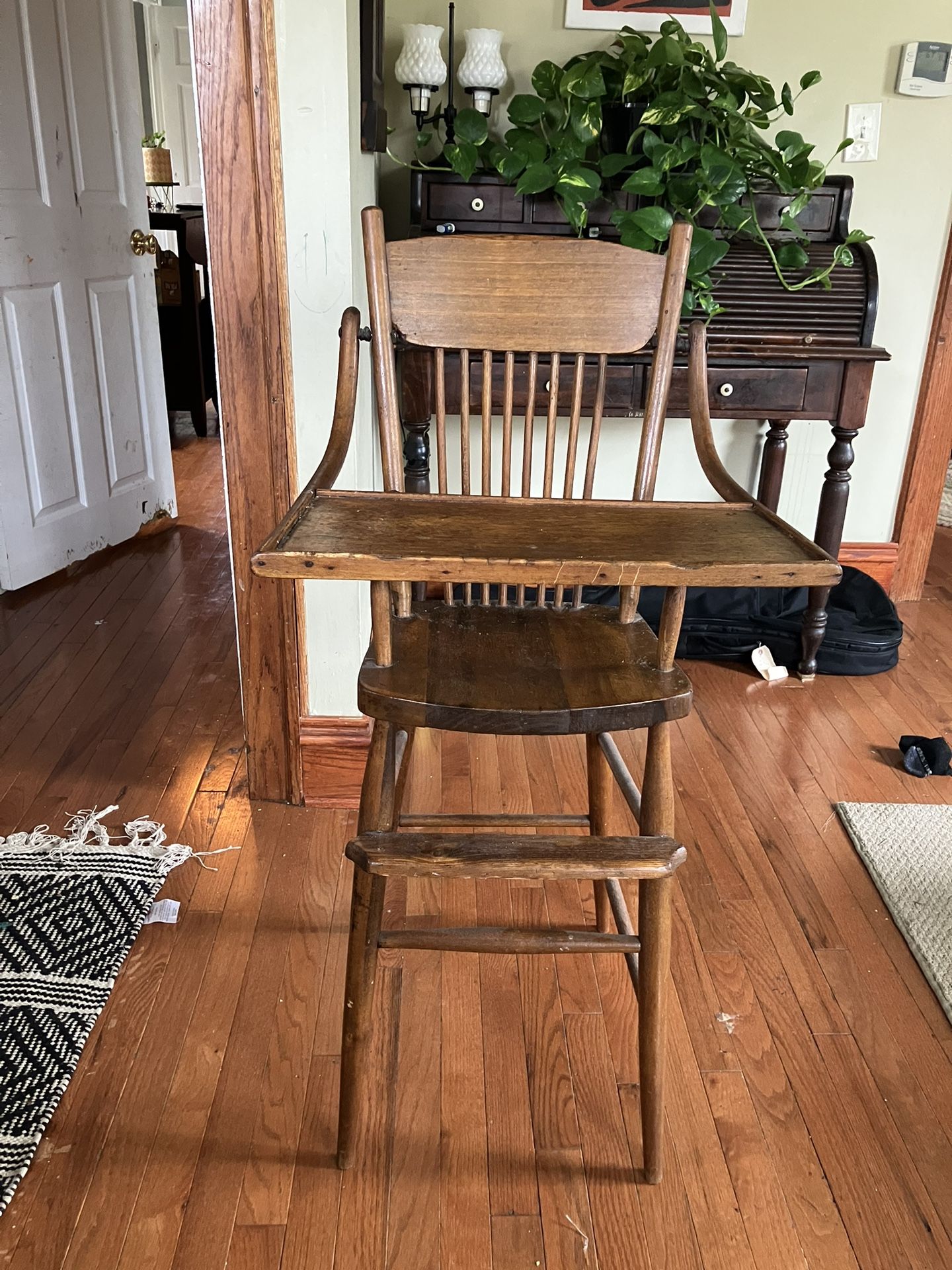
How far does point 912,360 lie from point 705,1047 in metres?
2.05

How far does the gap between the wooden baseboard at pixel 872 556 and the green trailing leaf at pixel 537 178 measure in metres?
1.32

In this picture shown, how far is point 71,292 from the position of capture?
3.03m

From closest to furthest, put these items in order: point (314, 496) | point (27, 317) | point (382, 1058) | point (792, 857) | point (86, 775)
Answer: point (314, 496) < point (382, 1058) < point (792, 857) < point (86, 775) < point (27, 317)

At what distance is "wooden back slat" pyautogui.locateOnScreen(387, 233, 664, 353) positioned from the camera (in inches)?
54.7

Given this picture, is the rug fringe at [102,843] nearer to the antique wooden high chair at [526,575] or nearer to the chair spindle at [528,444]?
the antique wooden high chair at [526,575]

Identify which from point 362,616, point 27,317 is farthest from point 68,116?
point 362,616

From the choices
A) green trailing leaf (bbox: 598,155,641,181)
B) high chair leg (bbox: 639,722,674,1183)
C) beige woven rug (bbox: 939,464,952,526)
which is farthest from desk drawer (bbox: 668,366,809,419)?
beige woven rug (bbox: 939,464,952,526)

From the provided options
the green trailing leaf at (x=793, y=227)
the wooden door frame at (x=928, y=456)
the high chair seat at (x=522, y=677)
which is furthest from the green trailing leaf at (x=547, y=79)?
the high chair seat at (x=522, y=677)

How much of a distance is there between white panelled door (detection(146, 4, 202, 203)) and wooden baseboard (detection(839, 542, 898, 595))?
4.49 metres

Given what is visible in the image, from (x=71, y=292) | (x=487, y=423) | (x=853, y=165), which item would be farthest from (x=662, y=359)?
(x=71, y=292)

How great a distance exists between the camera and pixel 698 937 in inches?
65.6

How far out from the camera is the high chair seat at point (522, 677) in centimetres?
116

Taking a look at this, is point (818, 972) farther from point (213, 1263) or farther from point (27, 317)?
point (27, 317)

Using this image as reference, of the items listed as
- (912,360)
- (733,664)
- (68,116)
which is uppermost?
(68,116)
